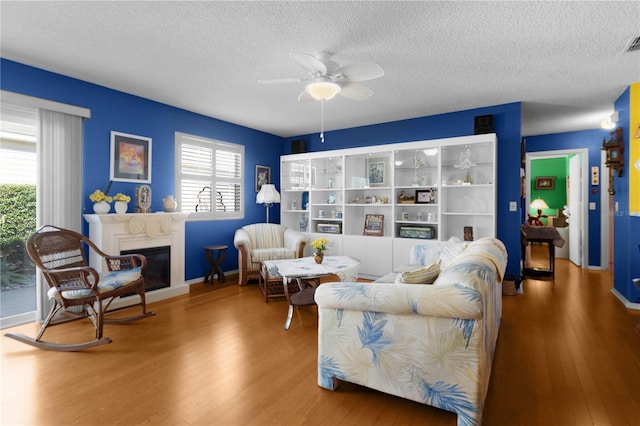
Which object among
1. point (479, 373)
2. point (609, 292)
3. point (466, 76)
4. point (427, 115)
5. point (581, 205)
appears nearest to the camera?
point (479, 373)

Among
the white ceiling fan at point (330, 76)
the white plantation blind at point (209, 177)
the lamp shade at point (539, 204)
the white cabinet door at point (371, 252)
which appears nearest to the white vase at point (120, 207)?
the white plantation blind at point (209, 177)

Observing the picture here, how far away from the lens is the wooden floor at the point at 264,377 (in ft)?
6.28

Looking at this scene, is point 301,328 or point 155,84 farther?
point 155,84

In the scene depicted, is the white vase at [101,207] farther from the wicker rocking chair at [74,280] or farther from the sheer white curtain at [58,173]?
the wicker rocking chair at [74,280]

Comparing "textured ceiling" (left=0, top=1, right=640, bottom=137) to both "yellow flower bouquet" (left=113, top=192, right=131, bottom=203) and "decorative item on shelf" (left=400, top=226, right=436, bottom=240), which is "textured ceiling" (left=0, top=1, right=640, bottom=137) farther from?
"decorative item on shelf" (left=400, top=226, right=436, bottom=240)

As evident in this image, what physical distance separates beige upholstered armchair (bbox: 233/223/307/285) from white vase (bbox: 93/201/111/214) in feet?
5.65

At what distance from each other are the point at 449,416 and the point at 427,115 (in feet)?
14.7

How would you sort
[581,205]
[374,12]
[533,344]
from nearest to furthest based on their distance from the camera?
1. [374,12]
2. [533,344]
3. [581,205]

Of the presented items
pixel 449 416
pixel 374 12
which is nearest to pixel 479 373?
pixel 449 416

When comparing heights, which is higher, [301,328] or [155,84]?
[155,84]

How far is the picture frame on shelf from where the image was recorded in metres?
5.59

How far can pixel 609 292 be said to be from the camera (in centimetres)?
461

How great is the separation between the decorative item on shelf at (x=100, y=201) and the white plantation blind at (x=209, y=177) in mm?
1146

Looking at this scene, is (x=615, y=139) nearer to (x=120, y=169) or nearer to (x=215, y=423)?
(x=215, y=423)
